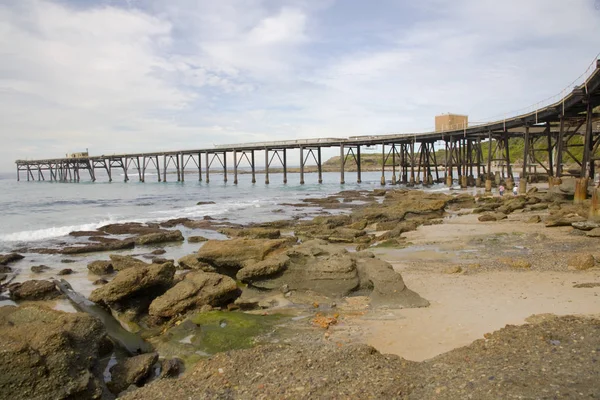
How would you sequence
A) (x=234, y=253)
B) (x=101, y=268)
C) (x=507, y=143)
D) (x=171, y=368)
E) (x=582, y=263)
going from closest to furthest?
(x=171, y=368), (x=582, y=263), (x=234, y=253), (x=101, y=268), (x=507, y=143)

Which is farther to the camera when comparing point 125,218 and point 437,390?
point 125,218

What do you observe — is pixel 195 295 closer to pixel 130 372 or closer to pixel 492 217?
pixel 130 372

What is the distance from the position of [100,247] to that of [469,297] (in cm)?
1358

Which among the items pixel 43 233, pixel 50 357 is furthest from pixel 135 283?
pixel 43 233

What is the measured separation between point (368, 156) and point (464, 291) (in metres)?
147

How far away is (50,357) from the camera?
496 cm

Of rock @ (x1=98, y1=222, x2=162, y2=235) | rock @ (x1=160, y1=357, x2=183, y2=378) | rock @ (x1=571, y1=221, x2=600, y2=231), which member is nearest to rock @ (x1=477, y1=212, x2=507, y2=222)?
rock @ (x1=571, y1=221, x2=600, y2=231)

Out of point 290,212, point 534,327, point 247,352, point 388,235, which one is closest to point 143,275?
point 247,352

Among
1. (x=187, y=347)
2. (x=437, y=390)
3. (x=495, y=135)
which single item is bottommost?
(x=187, y=347)

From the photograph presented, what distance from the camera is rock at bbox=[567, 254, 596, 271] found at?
9219mm

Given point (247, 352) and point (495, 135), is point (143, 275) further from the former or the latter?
point (495, 135)

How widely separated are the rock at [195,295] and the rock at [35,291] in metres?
3.35

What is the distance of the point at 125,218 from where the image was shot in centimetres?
2592

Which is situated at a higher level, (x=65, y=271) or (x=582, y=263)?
(x=582, y=263)
